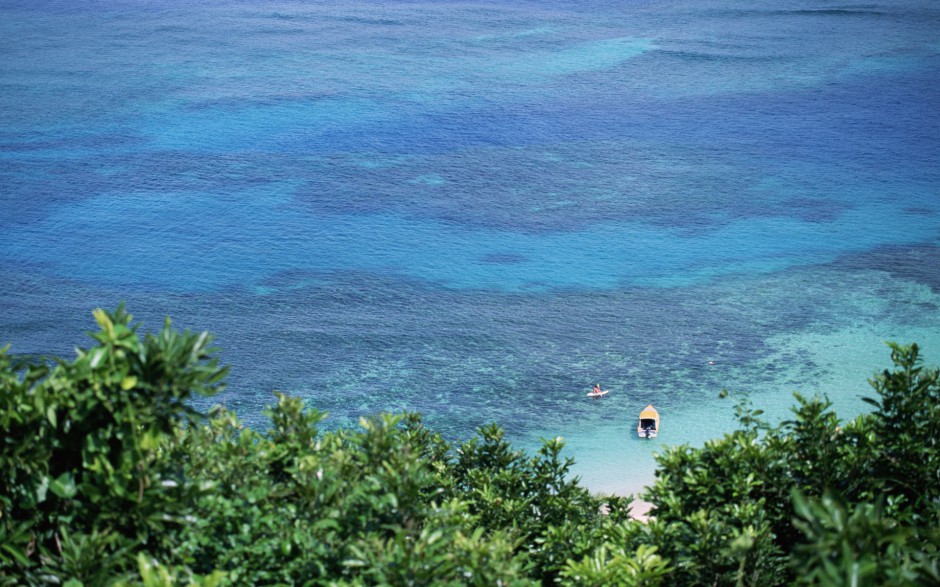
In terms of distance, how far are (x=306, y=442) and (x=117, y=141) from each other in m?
26.0

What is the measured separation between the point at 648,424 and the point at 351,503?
10.7 m

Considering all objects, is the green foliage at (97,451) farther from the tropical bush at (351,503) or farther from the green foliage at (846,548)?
the green foliage at (846,548)

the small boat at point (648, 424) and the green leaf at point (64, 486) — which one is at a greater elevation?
the small boat at point (648, 424)

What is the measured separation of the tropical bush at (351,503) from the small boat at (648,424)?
8001 mm

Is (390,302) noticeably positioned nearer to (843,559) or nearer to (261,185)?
(261,185)

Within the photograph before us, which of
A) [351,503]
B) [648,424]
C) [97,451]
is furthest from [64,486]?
[648,424]

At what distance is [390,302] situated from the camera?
20734 millimetres

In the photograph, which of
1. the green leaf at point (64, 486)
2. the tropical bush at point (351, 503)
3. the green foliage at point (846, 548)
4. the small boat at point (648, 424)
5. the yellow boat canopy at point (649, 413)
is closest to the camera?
the green foliage at point (846, 548)

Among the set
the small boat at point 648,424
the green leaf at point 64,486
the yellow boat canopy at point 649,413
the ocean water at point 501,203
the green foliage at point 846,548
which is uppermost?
the ocean water at point 501,203

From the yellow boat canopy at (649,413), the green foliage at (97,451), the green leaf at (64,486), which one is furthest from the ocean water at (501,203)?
the green leaf at (64,486)

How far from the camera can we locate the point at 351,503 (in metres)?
5.80

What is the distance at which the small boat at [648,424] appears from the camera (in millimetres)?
15617

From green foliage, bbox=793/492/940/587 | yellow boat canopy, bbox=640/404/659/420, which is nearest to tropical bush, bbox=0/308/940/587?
green foliage, bbox=793/492/940/587

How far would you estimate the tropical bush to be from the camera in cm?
493
